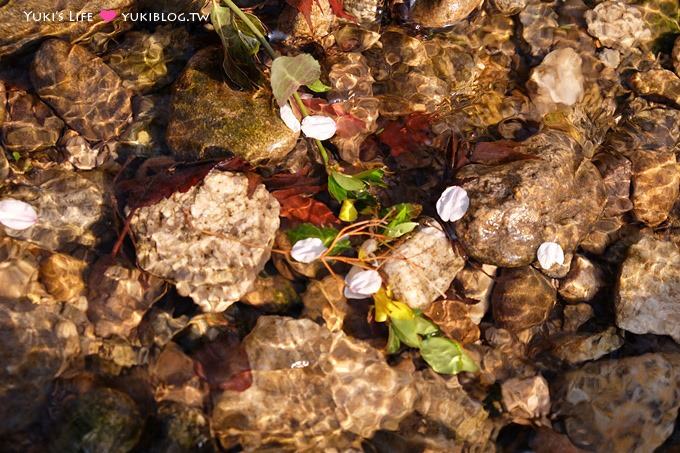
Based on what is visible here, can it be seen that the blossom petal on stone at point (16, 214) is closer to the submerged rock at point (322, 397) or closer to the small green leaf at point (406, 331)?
the submerged rock at point (322, 397)

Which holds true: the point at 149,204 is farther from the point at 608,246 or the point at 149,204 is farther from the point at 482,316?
the point at 608,246

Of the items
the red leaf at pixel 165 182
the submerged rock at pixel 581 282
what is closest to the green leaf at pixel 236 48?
the red leaf at pixel 165 182

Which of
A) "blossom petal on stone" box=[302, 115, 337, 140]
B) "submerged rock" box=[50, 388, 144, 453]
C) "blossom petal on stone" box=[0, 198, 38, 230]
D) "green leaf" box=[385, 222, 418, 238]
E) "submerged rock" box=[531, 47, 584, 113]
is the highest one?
"blossom petal on stone" box=[302, 115, 337, 140]

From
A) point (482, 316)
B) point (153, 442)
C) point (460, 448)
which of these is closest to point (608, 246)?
point (482, 316)

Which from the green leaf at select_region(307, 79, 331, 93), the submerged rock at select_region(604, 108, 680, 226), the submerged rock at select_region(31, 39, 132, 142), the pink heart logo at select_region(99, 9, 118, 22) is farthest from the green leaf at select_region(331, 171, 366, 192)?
the submerged rock at select_region(604, 108, 680, 226)

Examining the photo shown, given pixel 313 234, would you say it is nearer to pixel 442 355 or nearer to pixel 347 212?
pixel 347 212

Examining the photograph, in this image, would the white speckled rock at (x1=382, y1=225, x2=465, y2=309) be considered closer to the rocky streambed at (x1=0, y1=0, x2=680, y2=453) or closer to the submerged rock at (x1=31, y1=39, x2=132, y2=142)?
the rocky streambed at (x1=0, y1=0, x2=680, y2=453)
